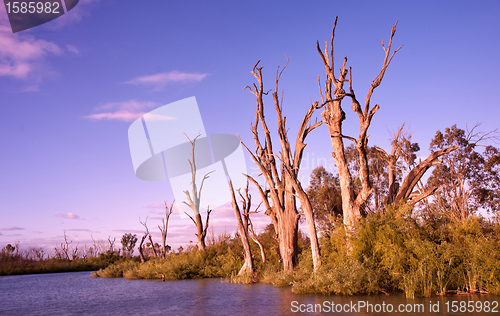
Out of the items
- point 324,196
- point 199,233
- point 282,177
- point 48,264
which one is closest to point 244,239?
point 282,177

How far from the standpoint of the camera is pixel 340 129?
17359 mm

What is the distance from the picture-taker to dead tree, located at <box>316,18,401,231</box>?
1612cm

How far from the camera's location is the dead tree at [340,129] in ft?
52.9

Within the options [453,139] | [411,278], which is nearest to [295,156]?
[411,278]

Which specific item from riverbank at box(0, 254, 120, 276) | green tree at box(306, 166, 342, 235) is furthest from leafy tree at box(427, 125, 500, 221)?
riverbank at box(0, 254, 120, 276)

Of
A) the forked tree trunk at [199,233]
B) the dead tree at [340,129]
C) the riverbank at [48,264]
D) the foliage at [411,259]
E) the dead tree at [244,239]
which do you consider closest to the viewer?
the foliage at [411,259]

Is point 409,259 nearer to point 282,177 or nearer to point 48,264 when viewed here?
point 282,177

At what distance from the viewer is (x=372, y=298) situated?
39.6ft

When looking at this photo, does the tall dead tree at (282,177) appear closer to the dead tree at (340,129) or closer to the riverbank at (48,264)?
the dead tree at (340,129)

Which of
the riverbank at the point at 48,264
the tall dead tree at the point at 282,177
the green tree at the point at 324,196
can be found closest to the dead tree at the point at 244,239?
the tall dead tree at the point at 282,177

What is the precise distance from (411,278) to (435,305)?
179 centimetres

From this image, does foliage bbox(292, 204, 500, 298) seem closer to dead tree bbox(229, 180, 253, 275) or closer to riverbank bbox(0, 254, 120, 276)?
dead tree bbox(229, 180, 253, 275)

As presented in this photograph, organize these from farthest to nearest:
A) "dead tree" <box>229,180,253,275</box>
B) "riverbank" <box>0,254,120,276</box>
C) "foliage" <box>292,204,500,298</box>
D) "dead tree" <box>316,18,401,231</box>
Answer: "riverbank" <box>0,254,120,276</box> < "dead tree" <box>229,180,253,275</box> < "dead tree" <box>316,18,401,231</box> < "foliage" <box>292,204,500,298</box>

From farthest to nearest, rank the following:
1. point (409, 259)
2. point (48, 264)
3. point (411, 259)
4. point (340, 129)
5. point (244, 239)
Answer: point (48, 264)
point (244, 239)
point (340, 129)
point (409, 259)
point (411, 259)
